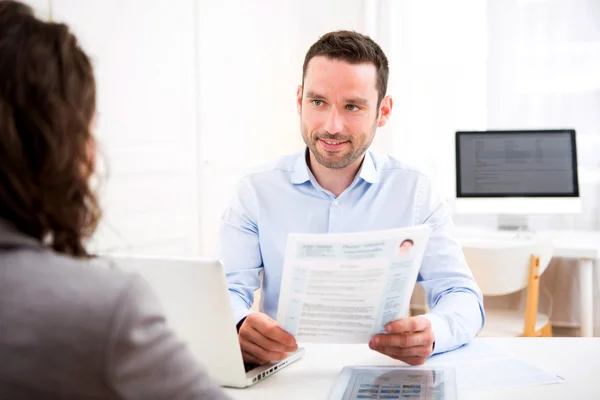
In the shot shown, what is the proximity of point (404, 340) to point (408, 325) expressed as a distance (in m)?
0.03

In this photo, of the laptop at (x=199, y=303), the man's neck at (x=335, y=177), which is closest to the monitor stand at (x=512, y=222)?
the man's neck at (x=335, y=177)

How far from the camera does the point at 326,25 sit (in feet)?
15.1

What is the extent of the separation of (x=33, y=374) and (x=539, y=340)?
3.88 ft

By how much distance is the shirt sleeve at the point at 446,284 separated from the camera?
148 cm

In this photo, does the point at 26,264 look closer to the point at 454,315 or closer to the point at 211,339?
the point at 211,339

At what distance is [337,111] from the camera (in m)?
1.87

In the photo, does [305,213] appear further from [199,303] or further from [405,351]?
[199,303]

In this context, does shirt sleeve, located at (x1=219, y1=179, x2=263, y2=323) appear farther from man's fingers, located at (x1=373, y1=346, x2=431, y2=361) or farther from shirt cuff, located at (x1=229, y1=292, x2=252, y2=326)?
man's fingers, located at (x1=373, y1=346, x2=431, y2=361)

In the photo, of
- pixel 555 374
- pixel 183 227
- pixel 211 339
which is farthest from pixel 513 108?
pixel 211 339

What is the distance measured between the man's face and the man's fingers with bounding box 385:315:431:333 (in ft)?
2.03

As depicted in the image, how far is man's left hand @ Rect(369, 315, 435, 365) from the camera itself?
129 centimetres

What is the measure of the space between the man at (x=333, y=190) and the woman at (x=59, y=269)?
1.07 m

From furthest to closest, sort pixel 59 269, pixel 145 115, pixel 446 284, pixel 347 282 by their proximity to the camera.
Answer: pixel 145 115, pixel 446 284, pixel 347 282, pixel 59 269

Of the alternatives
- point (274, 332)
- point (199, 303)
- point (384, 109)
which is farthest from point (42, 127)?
point (384, 109)
